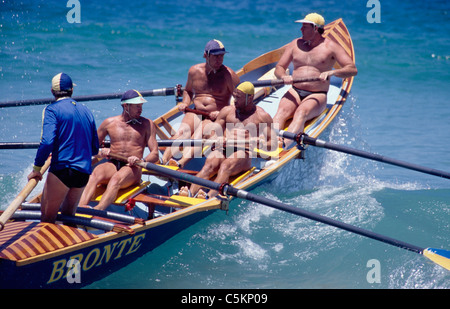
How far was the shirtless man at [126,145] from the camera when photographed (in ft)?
26.4

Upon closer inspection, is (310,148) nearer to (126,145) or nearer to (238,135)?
(238,135)

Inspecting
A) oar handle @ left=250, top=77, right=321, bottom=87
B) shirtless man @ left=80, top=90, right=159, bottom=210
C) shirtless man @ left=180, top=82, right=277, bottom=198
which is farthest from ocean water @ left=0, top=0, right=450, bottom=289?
oar handle @ left=250, top=77, right=321, bottom=87

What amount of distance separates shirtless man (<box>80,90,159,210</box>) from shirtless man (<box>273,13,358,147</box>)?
280 cm

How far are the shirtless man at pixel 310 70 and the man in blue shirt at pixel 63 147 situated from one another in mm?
4465

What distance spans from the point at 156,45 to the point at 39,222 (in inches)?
595

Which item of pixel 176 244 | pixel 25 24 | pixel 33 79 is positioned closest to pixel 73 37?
pixel 25 24

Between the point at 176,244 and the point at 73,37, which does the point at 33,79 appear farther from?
the point at 176,244

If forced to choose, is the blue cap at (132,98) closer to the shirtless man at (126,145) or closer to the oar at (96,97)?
the shirtless man at (126,145)

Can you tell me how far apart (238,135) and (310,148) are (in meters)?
2.02

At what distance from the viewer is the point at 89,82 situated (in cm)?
1736

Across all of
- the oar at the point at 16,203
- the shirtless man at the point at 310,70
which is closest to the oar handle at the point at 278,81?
the shirtless man at the point at 310,70

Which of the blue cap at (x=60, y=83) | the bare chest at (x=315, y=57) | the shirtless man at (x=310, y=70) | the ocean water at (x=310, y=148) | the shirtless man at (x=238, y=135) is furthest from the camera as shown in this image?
the bare chest at (x=315, y=57)

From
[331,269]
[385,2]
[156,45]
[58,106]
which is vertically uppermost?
[385,2]

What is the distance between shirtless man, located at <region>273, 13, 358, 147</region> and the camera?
10.3m
